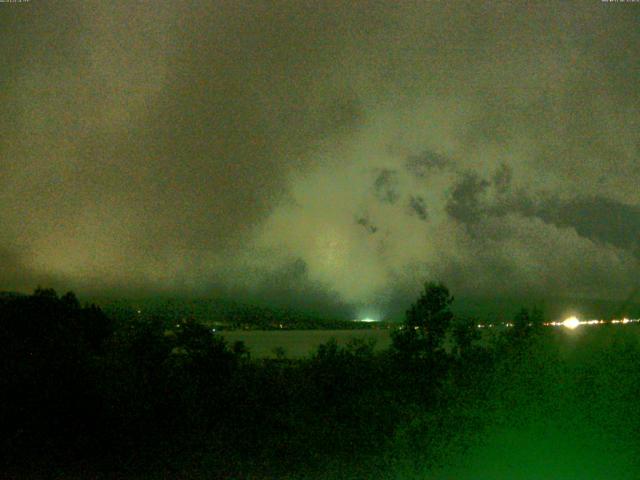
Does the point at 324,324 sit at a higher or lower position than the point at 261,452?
higher

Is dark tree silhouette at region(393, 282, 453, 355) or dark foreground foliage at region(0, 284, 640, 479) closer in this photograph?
dark foreground foliage at region(0, 284, 640, 479)

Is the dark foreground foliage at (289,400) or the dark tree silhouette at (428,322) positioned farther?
the dark tree silhouette at (428,322)

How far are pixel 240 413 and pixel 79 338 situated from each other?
369 cm

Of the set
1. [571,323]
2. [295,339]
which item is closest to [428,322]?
[571,323]

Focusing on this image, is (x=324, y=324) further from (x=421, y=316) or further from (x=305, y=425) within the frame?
(x=305, y=425)

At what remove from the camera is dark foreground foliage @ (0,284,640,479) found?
10258mm

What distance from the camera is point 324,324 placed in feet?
84.9

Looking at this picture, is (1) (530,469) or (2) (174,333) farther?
(2) (174,333)

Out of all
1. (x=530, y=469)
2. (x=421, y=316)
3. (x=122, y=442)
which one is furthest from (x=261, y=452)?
(x=421, y=316)

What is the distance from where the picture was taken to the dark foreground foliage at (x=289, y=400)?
33.7 ft

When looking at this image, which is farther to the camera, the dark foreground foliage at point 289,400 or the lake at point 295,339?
the lake at point 295,339

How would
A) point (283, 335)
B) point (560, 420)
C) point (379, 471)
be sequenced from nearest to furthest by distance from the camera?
point (379, 471) → point (560, 420) → point (283, 335)

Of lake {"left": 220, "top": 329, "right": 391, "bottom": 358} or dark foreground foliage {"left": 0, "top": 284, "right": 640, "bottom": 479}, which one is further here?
lake {"left": 220, "top": 329, "right": 391, "bottom": 358}

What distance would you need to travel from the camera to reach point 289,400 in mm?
13320
